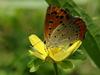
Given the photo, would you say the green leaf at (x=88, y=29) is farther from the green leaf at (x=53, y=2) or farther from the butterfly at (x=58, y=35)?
the butterfly at (x=58, y=35)

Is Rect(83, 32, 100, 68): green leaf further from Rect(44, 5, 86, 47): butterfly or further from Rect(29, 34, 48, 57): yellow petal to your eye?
Rect(29, 34, 48, 57): yellow petal

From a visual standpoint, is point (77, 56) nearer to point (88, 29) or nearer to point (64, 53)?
point (64, 53)

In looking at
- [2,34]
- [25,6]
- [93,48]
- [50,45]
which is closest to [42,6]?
[25,6]

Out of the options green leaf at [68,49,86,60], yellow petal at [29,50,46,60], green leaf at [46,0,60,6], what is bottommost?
green leaf at [68,49,86,60]

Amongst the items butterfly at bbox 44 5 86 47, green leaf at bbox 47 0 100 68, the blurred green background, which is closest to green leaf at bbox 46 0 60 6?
green leaf at bbox 47 0 100 68

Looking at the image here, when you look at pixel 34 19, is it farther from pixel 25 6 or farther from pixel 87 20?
pixel 87 20

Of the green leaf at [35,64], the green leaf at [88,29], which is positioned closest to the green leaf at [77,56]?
the green leaf at [35,64]
